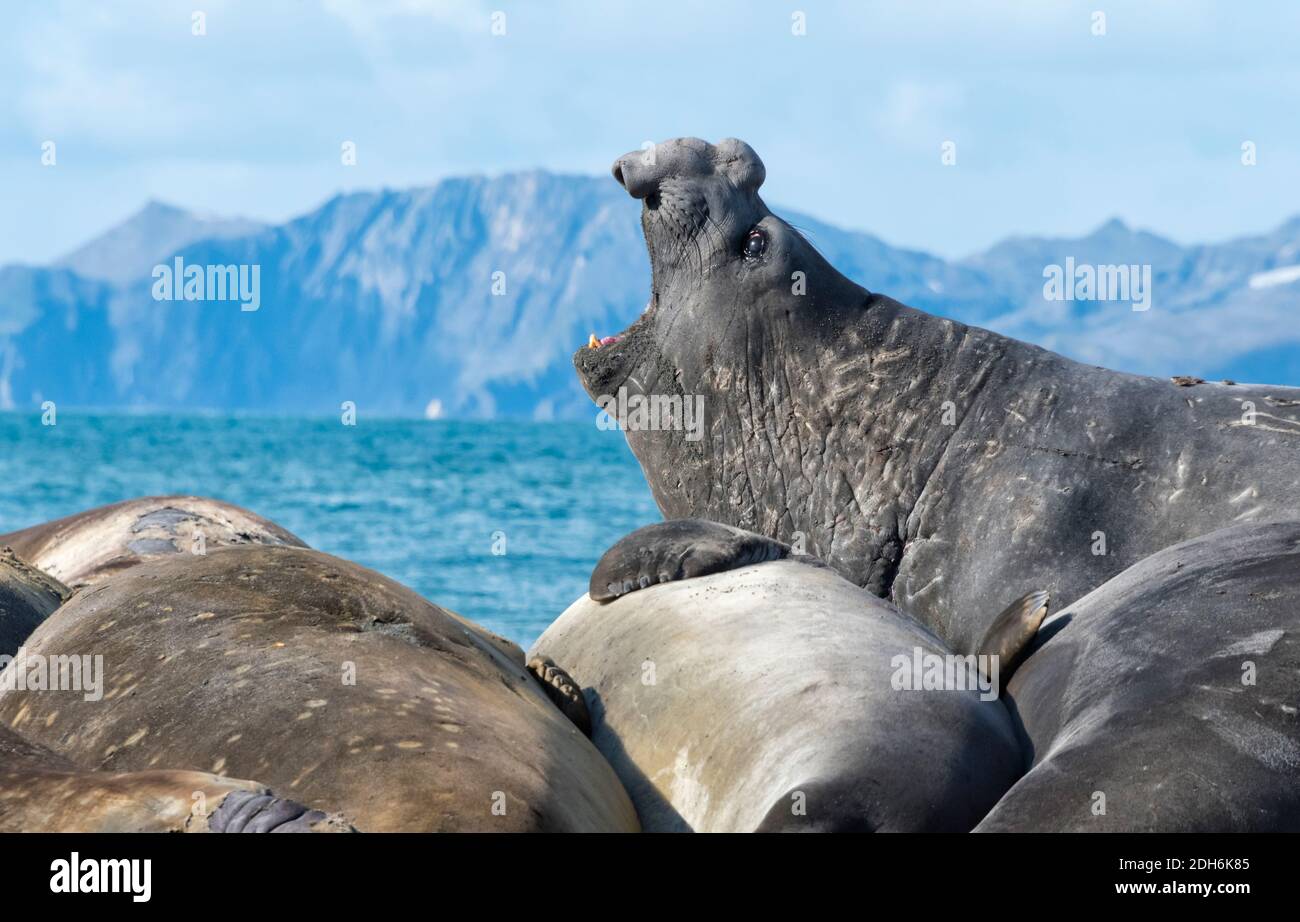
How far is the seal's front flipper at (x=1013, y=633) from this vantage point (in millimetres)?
4676

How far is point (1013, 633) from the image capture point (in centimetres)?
474

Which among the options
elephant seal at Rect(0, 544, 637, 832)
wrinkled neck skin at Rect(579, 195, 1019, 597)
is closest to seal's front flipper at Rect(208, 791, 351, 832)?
elephant seal at Rect(0, 544, 637, 832)

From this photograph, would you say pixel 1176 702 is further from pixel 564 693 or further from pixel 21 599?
pixel 21 599

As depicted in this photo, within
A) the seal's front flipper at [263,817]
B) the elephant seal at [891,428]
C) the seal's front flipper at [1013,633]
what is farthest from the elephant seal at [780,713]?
the seal's front flipper at [263,817]

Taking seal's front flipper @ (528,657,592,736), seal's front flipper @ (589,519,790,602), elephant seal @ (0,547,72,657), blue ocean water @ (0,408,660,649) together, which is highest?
seal's front flipper @ (589,519,790,602)

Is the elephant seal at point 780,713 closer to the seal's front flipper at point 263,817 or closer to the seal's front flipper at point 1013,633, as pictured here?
the seal's front flipper at point 1013,633

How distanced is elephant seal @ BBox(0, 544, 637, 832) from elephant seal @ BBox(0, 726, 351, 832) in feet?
1.24

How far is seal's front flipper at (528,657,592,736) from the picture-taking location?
4637 mm

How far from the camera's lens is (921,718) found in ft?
12.9

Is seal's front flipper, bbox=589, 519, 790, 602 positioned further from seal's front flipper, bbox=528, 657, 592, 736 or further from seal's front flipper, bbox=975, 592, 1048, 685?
seal's front flipper, bbox=975, 592, 1048, 685

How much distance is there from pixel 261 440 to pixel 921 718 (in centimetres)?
7967

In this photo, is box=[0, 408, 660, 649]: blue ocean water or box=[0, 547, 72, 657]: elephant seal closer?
box=[0, 547, 72, 657]: elephant seal
